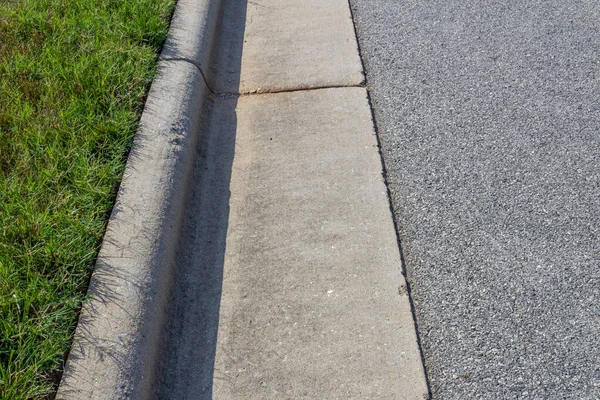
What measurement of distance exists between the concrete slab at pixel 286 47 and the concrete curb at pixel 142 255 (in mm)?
445

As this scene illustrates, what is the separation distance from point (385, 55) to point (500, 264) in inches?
78.8

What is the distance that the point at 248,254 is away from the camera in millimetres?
2984

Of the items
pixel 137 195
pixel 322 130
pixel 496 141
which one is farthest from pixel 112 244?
pixel 496 141

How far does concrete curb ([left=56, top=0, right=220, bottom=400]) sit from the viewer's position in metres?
2.26

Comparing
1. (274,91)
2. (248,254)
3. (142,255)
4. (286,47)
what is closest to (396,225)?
(248,254)

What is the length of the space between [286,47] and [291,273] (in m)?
2.13

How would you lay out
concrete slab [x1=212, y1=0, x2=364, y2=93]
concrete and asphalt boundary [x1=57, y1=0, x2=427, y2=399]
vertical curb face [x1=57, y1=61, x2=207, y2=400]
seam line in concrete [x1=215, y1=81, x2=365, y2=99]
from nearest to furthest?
vertical curb face [x1=57, y1=61, x2=207, y2=400] → concrete and asphalt boundary [x1=57, y1=0, x2=427, y2=399] → seam line in concrete [x1=215, y1=81, x2=365, y2=99] → concrete slab [x1=212, y1=0, x2=364, y2=93]

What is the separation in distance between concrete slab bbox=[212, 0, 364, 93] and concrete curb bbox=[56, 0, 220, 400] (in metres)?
0.44

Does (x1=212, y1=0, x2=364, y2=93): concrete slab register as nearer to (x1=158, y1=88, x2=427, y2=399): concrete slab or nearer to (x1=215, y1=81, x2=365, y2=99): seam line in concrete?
(x1=215, y1=81, x2=365, y2=99): seam line in concrete

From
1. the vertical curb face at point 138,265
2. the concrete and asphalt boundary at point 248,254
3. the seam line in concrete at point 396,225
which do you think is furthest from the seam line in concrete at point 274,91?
the vertical curb face at point 138,265

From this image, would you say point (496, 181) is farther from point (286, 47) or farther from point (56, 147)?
point (56, 147)

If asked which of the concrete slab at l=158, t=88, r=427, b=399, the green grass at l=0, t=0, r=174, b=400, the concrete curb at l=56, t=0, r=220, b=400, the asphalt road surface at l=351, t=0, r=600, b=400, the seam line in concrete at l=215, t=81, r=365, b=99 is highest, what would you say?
the green grass at l=0, t=0, r=174, b=400

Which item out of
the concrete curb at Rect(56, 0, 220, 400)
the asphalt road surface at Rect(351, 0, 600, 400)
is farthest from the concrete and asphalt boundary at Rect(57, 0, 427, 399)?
the asphalt road surface at Rect(351, 0, 600, 400)

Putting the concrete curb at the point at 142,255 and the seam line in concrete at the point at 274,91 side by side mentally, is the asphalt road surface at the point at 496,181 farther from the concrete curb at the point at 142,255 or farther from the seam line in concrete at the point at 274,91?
the concrete curb at the point at 142,255
